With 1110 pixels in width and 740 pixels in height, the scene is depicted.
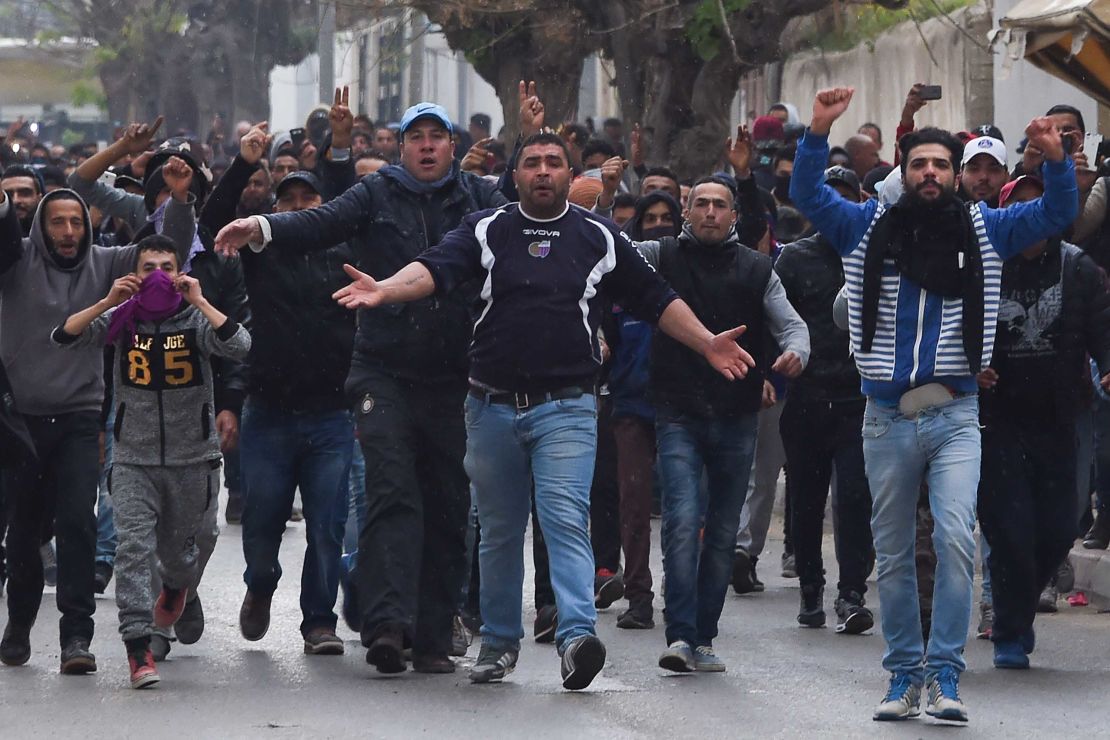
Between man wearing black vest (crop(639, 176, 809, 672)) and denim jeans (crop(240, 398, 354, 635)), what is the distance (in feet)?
4.48

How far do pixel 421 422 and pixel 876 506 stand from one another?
5.84 ft

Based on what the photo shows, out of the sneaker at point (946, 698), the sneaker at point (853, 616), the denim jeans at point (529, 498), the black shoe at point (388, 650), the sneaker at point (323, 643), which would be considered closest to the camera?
the sneaker at point (946, 698)

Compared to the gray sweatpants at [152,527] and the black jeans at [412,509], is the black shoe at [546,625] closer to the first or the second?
the black jeans at [412,509]

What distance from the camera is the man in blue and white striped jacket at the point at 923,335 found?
Answer: 297 inches

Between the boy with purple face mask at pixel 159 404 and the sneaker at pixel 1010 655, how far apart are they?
3.19 m

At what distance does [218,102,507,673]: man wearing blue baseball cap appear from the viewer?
8.27 meters

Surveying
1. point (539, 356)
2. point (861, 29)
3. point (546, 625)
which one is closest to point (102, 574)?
point (546, 625)

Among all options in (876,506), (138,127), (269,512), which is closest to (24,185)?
(138,127)

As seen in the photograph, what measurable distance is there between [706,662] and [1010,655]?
1226 millimetres

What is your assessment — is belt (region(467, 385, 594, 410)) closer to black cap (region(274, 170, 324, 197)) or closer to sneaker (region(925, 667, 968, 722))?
sneaker (region(925, 667, 968, 722))

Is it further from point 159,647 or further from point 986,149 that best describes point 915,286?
point 159,647

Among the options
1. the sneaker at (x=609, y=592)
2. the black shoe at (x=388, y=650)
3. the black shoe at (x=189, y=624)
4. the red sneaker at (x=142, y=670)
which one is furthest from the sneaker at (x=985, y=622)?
the red sneaker at (x=142, y=670)

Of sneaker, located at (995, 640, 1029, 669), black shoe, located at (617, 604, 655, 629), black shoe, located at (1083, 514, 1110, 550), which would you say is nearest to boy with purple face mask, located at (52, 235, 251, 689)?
black shoe, located at (617, 604, 655, 629)

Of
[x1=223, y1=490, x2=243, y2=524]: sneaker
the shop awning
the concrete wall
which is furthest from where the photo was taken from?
the concrete wall
